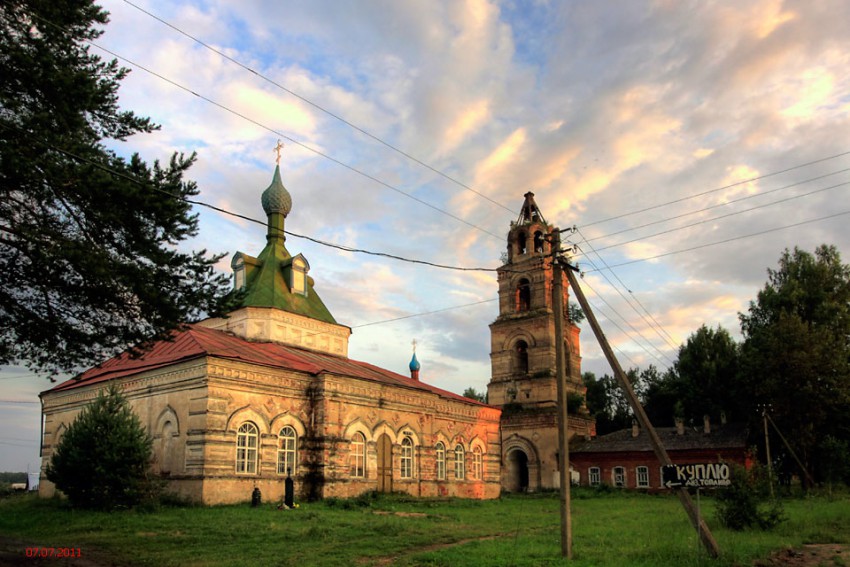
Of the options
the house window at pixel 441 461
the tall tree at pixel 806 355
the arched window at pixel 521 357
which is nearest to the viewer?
the house window at pixel 441 461

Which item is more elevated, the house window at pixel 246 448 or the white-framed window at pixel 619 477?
the house window at pixel 246 448

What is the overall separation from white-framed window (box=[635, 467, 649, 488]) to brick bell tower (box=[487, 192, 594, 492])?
508 centimetres

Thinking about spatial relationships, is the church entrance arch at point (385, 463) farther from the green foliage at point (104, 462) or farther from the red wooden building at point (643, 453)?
the red wooden building at point (643, 453)

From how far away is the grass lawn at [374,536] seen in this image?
38.7 feet

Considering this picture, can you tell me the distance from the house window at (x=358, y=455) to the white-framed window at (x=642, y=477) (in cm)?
2251

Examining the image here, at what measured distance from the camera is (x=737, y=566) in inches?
445

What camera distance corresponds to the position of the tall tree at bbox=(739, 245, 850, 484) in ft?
113

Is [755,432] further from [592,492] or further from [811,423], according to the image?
[592,492]

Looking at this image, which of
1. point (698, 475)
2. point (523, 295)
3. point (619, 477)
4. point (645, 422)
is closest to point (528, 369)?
point (523, 295)

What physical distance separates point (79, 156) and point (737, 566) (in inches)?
511

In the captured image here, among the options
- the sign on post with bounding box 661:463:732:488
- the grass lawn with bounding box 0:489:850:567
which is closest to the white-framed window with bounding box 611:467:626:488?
the grass lawn with bounding box 0:489:850:567

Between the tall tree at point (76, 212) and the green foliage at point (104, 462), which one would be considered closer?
the tall tree at point (76, 212)
